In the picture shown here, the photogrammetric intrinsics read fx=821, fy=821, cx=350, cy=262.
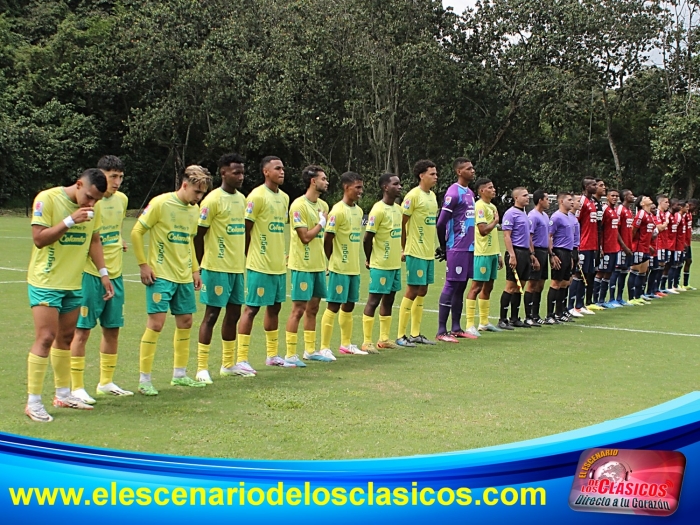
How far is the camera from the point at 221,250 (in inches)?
308

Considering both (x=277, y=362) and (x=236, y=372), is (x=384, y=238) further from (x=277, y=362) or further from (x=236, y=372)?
(x=236, y=372)

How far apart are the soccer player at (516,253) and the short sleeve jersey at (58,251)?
23.3 ft

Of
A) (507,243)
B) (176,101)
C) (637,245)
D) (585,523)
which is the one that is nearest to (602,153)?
(176,101)

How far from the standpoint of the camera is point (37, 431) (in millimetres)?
5770

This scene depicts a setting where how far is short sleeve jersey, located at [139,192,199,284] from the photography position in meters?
7.20

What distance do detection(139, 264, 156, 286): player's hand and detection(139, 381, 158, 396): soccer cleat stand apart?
874 mm

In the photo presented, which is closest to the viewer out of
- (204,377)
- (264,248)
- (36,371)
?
(36,371)

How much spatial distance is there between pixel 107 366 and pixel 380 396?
2371 millimetres

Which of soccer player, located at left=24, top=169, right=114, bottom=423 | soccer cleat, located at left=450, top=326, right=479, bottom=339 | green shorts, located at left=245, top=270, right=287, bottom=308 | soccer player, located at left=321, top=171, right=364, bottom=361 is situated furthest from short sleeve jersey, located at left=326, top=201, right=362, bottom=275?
soccer player, located at left=24, top=169, right=114, bottom=423

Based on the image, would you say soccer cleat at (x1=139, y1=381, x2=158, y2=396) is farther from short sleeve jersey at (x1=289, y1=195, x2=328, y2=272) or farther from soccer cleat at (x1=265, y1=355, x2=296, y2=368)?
short sleeve jersey at (x1=289, y1=195, x2=328, y2=272)

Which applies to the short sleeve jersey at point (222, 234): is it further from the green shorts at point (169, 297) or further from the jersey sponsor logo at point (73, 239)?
the jersey sponsor logo at point (73, 239)

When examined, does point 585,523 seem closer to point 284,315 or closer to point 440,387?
point 440,387

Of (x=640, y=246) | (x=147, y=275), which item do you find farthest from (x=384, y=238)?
(x=640, y=246)

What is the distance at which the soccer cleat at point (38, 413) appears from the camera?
6.02 metres
